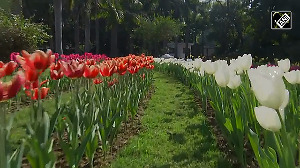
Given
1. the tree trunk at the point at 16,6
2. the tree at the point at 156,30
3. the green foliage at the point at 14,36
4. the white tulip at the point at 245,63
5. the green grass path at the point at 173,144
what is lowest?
the green grass path at the point at 173,144

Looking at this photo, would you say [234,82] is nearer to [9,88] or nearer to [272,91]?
[272,91]

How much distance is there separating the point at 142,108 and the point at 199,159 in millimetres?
3276

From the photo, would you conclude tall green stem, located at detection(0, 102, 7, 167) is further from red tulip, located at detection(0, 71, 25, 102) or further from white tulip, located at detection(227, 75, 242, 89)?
white tulip, located at detection(227, 75, 242, 89)

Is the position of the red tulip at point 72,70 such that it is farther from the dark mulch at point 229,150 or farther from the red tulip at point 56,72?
the dark mulch at point 229,150

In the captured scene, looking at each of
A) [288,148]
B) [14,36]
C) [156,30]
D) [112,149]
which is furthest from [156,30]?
[288,148]

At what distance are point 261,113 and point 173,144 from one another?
263cm

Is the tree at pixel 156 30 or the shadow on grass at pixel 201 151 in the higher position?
the tree at pixel 156 30

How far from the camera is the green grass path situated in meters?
3.36

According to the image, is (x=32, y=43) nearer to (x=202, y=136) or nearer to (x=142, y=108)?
(x=142, y=108)

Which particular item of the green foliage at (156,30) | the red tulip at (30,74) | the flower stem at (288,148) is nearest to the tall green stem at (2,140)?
the red tulip at (30,74)

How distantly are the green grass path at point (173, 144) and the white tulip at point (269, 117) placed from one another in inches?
67.8

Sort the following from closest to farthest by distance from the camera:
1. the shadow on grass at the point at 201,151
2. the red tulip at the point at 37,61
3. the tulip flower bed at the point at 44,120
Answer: the tulip flower bed at the point at 44,120, the red tulip at the point at 37,61, the shadow on grass at the point at 201,151

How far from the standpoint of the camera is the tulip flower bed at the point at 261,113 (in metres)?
1.52

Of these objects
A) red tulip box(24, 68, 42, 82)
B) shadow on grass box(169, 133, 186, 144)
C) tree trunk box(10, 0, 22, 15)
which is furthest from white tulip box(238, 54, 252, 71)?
tree trunk box(10, 0, 22, 15)
